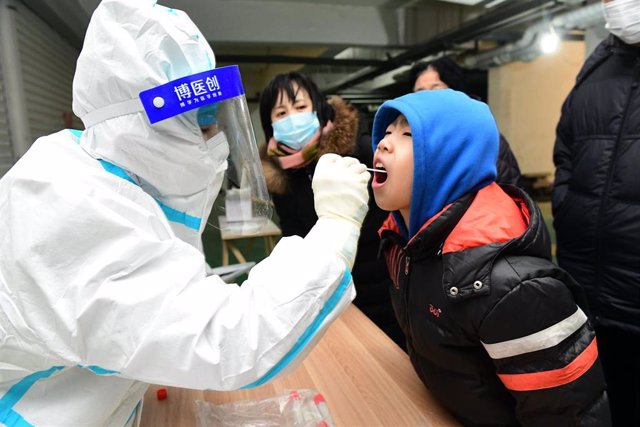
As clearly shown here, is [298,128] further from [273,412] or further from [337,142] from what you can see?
[273,412]

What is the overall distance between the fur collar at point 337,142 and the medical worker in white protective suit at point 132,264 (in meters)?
0.80

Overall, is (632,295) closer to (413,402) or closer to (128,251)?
(413,402)

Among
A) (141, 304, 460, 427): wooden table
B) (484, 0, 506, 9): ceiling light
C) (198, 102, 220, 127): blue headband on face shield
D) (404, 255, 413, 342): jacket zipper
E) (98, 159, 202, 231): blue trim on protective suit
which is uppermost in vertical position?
(484, 0, 506, 9): ceiling light

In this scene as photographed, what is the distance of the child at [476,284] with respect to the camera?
0.73m

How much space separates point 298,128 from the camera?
1.76m

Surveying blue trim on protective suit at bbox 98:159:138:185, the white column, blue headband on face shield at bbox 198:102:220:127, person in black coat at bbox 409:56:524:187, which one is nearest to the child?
blue headband on face shield at bbox 198:102:220:127

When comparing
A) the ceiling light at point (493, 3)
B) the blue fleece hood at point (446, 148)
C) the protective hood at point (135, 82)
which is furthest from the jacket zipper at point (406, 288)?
the ceiling light at point (493, 3)

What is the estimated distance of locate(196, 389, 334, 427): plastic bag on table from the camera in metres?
0.94

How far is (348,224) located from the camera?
0.83 meters

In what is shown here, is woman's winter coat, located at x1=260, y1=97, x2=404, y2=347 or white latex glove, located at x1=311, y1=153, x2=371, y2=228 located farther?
woman's winter coat, located at x1=260, y1=97, x2=404, y2=347

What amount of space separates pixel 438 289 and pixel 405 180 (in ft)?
0.87

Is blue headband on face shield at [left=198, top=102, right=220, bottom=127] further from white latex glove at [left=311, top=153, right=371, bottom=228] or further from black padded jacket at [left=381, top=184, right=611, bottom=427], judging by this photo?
black padded jacket at [left=381, top=184, right=611, bottom=427]

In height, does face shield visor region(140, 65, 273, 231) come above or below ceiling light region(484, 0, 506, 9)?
below

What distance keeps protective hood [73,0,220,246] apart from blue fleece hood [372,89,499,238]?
0.49 metres
